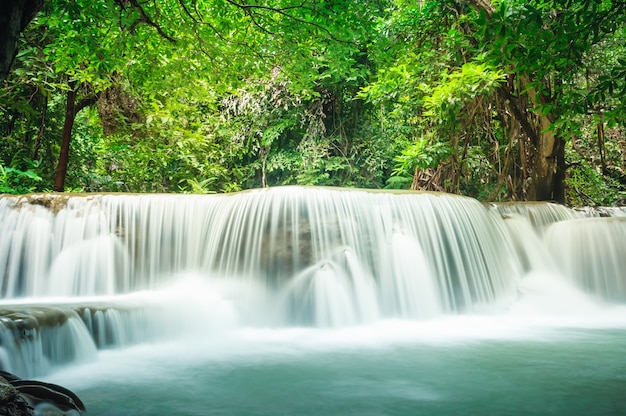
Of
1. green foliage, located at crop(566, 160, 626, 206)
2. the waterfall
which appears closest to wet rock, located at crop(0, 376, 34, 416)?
the waterfall

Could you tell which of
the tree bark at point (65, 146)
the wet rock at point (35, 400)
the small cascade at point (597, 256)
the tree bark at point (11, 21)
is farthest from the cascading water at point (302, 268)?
the tree bark at point (11, 21)

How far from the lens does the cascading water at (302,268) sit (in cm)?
577

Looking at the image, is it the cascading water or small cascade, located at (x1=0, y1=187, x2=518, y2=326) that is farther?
small cascade, located at (x1=0, y1=187, x2=518, y2=326)

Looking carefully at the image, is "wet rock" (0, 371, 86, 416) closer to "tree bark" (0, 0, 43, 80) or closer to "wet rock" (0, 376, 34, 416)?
"wet rock" (0, 376, 34, 416)

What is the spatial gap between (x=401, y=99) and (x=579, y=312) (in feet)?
17.3

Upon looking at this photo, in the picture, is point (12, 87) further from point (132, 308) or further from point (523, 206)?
point (523, 206)

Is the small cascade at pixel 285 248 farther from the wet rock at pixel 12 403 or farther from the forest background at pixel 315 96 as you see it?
the wet rock at pixel 12 403

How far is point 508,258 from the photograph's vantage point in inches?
323

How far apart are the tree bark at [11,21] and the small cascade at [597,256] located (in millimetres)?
8035

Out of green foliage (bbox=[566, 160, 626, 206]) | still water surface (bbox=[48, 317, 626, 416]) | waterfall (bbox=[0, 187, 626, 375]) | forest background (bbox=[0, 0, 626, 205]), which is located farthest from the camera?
green foliage (bbox=[566, 160, 626, 206])

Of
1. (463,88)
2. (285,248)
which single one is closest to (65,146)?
(285,248)

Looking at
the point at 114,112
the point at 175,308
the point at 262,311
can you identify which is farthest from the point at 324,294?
the point at 114,112

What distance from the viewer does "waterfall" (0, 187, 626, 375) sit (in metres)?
6.51

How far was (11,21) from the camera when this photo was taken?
2.70 meters
